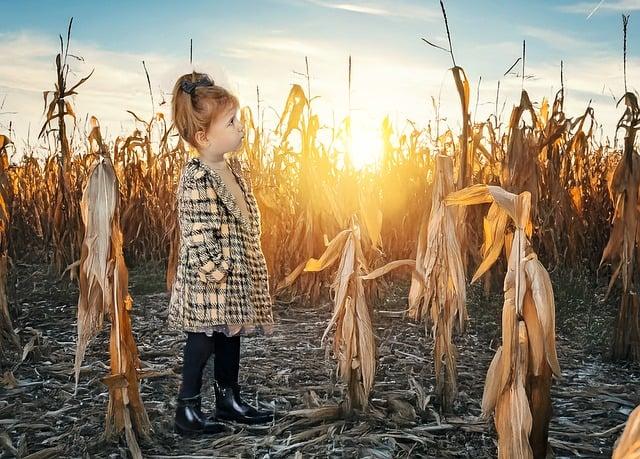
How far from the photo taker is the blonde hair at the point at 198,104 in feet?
7.27

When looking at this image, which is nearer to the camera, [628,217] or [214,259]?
[214,259]

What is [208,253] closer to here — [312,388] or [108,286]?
[108,286]

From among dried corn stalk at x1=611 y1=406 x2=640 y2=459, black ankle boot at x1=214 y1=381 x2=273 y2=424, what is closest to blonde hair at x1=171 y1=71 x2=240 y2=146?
black ankle boot at x1=214 y1=381 x2=273 y2=424

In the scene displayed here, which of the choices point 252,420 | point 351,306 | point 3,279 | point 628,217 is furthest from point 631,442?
point 3,279

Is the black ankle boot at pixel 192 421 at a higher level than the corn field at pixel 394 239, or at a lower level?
lower

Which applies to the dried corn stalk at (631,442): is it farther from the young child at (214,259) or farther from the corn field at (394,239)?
the young child at (214,259)

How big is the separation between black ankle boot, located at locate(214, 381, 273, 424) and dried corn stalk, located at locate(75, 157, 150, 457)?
322mm

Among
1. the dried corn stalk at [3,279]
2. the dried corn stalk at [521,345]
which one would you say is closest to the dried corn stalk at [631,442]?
the dried corn stalk at [521,345]

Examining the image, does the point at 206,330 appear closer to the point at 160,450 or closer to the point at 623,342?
the point at 160,450

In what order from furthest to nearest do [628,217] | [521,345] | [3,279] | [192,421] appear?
[3,279]
[628,217]
[192,421]
[521,345]

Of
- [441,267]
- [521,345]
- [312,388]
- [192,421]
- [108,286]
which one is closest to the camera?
[521,345]

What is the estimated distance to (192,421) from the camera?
2207 mm

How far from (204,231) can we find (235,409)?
58 cm

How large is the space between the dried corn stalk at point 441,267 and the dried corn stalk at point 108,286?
2.58 feet
